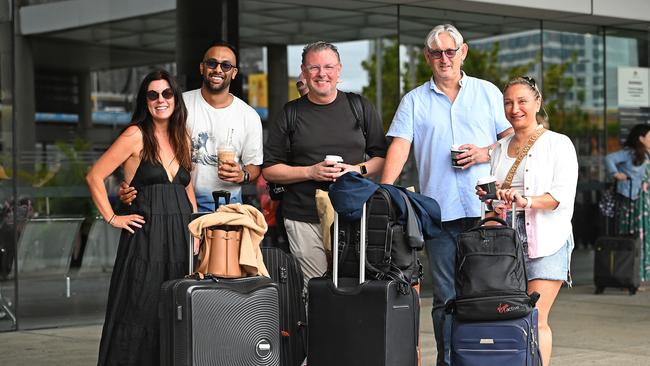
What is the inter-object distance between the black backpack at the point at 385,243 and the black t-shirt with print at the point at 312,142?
0.72 m

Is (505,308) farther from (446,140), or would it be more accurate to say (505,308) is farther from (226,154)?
(226,154)

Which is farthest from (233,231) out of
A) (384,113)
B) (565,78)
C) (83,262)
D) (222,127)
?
(565,78)

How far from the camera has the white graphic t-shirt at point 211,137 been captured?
6844 mm

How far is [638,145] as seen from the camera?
45.4ft

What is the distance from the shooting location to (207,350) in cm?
586

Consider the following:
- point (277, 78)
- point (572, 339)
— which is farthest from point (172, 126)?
point (277, 78)

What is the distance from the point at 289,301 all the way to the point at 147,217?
36.0 inches

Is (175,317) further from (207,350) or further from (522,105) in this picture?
(522,105)

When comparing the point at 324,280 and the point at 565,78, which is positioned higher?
the point at 565,78

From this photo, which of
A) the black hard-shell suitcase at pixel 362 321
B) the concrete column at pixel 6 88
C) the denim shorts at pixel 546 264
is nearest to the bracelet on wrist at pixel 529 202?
the denim shorts at pixel 546 264

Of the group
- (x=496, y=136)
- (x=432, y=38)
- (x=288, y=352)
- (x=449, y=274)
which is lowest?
(x=288, y=352)

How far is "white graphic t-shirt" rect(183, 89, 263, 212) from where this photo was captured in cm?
684

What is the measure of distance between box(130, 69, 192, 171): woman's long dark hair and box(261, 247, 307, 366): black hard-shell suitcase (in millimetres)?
701

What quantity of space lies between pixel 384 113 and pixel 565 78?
2.89 meters
